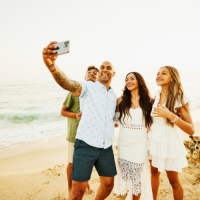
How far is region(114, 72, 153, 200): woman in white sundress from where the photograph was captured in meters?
2.55

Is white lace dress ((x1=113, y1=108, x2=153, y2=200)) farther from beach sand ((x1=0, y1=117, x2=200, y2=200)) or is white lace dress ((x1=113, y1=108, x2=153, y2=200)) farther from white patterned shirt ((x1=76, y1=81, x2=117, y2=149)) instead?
beach sand ((x1=0, y1=117, x2=200, y2=200))

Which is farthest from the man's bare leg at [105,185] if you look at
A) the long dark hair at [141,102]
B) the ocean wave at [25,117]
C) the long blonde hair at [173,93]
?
the ocean wave at [25,117]

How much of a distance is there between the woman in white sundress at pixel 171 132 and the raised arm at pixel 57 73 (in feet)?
4.20

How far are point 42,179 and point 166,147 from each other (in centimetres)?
318

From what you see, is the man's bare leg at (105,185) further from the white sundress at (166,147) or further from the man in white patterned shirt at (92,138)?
the white sundress at (166,147)

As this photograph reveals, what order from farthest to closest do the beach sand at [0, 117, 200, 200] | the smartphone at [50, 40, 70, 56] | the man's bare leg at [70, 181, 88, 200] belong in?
the beach sand at [0, 117, 200, 200] < the man's bare leg at [70, 181, 88, 200] < the smartphone at [50, 40, 70, 56]

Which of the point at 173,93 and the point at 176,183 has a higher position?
the point at 173,93

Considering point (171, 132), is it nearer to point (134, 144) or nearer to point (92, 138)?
point (134, 144)

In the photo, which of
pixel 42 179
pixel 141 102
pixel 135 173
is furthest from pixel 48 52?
pixel 42 179

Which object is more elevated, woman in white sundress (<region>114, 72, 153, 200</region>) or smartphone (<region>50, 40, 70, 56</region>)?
smartphone (<region>50, 40, 70, 56</region>)

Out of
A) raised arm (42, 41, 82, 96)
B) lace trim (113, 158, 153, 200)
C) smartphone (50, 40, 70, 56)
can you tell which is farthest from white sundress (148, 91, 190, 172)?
smartphone (50, 40, 70, 56)

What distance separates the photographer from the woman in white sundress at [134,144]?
2.55 metres

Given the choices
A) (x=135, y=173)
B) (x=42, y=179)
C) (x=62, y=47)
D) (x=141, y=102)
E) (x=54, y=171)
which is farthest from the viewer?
(x=54, y=171)

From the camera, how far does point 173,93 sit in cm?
251
